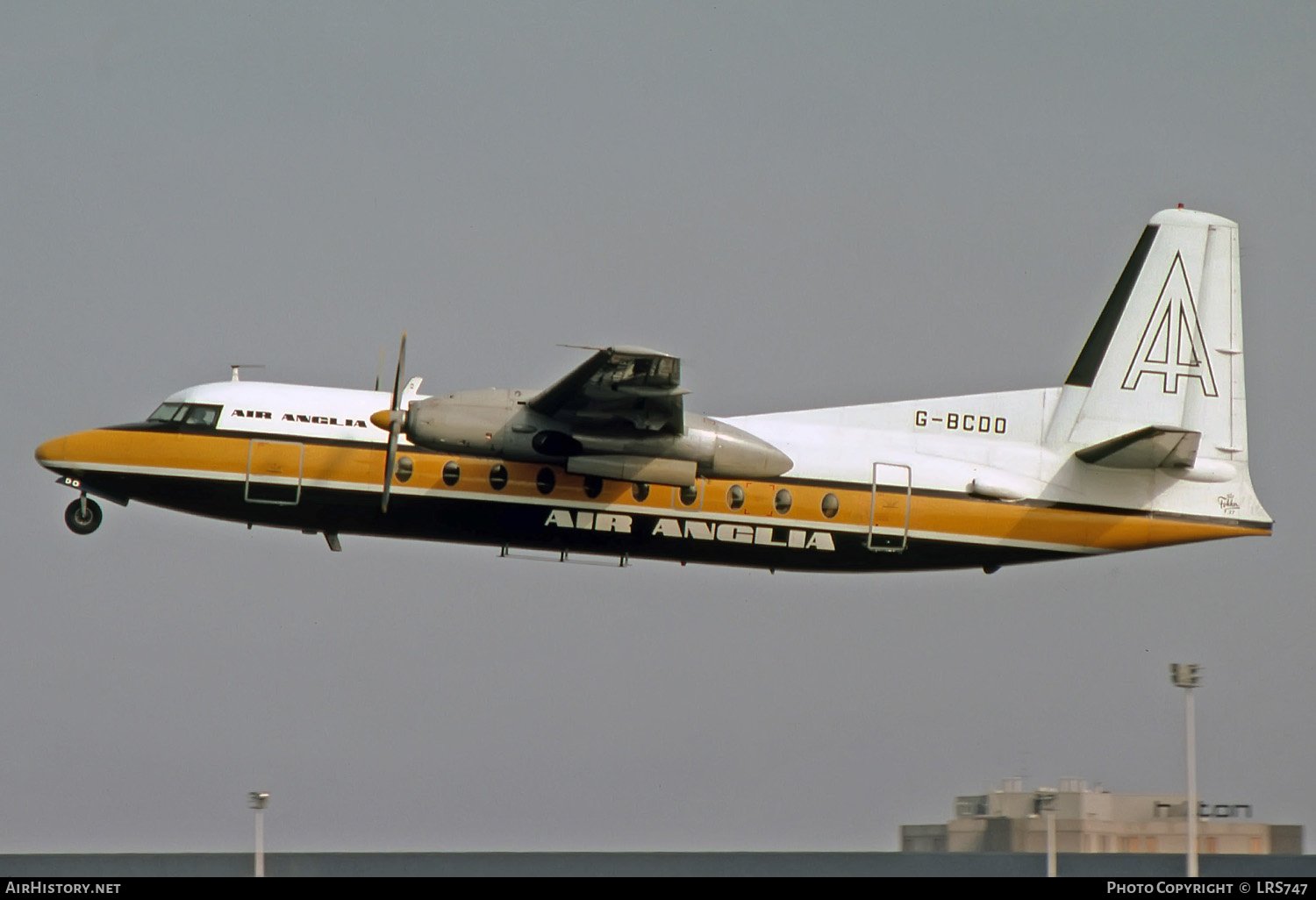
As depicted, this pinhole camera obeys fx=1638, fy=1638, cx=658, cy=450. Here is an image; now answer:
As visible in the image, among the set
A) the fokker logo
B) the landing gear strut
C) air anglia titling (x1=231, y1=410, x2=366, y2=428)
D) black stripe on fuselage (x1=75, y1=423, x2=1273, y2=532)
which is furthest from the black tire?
the fokker logo

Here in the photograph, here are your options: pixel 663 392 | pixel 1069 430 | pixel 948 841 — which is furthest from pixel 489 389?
pixel 948 841

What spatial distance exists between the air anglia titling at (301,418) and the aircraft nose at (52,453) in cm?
240

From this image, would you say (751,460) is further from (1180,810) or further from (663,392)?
(1180,810)

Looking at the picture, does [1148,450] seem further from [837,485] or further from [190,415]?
[190,415]

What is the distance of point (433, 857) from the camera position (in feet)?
107

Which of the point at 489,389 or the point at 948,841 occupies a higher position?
the point at 489,389

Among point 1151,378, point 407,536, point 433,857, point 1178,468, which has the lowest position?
point 433,857

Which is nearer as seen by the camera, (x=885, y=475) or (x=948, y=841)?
(x=885, y=475)

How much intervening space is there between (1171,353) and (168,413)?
46.6 ft

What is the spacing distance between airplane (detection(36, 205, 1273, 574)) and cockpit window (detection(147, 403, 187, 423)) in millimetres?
40

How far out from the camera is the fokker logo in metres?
23.6

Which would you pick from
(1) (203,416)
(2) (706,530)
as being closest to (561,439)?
(2) (706,530)

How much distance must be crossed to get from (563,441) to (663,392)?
1.79 metres

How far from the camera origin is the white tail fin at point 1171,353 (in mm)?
23438
